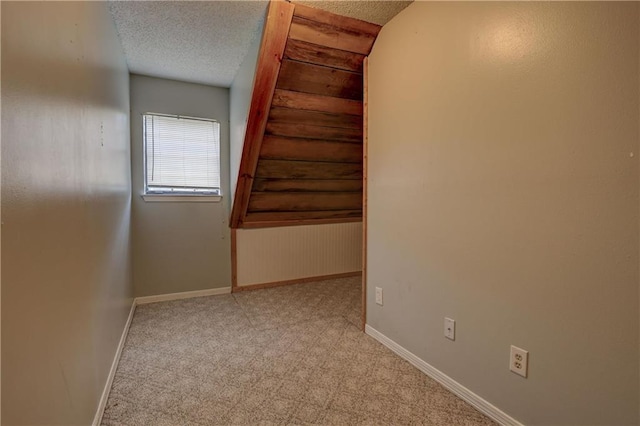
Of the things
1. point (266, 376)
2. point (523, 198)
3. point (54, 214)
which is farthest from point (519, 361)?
point (54, 214)

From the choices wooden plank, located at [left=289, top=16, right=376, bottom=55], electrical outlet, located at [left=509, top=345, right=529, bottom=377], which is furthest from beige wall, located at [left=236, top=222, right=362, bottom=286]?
electrical outlet, located at [left=509, top=345, right=529, bottom=377]

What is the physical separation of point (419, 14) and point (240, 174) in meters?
1.82

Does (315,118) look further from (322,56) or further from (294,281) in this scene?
(294,281)

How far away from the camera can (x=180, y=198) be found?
3113mm

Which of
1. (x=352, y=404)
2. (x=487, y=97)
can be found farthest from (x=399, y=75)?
(x=352, y=404)

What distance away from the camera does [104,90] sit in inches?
67.4

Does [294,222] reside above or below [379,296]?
above

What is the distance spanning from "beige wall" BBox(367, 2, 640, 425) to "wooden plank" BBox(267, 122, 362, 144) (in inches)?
34.1

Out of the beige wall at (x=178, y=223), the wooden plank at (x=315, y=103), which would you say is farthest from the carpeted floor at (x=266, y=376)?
the wooden plank at (x=315, y=103)

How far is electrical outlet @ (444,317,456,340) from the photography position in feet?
5.38

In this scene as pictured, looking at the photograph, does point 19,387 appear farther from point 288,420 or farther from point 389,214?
point 389,214

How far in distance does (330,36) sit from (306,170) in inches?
50.3

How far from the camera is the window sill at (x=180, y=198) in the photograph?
301cm

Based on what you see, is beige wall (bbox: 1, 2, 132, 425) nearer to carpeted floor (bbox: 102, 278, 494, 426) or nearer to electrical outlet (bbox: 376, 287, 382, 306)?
carpeted floor (bbox: 102, 278, 494, 426)
